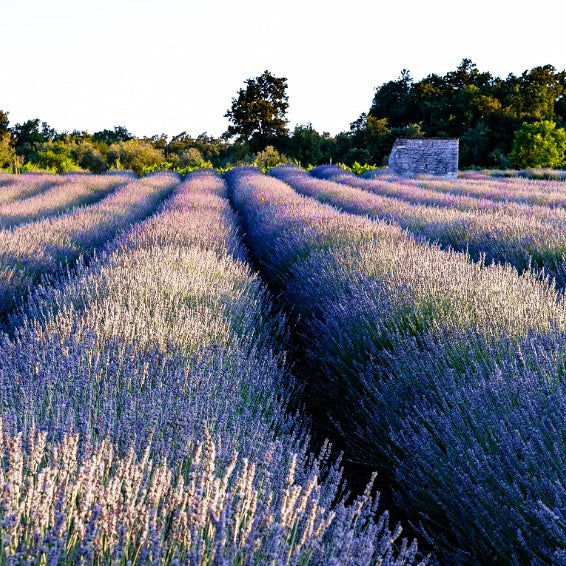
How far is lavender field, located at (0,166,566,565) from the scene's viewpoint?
4.00ft

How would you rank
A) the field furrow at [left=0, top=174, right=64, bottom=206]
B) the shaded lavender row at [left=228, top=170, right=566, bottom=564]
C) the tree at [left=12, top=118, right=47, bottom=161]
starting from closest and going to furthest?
the shaded lavender row at [left=228, top=170, right=566, bottom=564], the field furrow at [left=0, top=174, right=64, bottom=206], the tree at [left=12, top=118, right=47, bottom=161]

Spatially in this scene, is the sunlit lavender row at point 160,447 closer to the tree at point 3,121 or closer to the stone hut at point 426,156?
the stone hut at point 426,156

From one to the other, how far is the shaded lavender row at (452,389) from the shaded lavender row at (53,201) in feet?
16.5

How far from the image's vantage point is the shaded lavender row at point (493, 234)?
16.1ft

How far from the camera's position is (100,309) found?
110 inches

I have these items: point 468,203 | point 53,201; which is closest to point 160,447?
point 468,203

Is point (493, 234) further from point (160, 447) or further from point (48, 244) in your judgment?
point (160, 447)

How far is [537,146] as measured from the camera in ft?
113

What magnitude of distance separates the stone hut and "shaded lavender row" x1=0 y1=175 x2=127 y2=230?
1424 cm

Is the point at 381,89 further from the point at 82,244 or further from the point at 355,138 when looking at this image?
the point at 82,244

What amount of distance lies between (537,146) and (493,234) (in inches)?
1263

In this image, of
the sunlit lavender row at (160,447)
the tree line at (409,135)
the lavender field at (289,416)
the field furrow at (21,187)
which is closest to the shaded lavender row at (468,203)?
the lavender field at (289,416)

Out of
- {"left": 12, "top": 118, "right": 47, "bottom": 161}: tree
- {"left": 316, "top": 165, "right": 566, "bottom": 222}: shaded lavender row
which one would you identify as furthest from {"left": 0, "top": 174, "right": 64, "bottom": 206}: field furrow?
{"left": 12, "top": 118, "right": 47, "bottom": 161}: tree

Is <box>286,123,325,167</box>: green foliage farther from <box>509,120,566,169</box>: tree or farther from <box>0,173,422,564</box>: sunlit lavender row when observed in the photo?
<box>0,173,422,564</box>: sunlit lavender row
